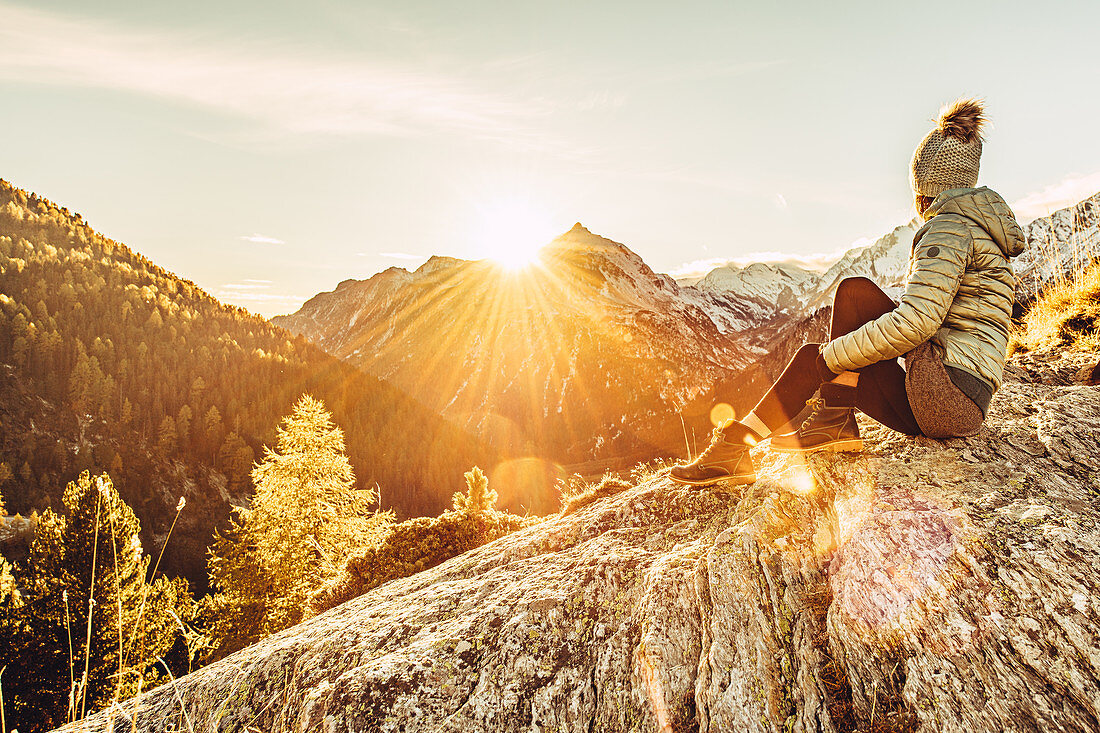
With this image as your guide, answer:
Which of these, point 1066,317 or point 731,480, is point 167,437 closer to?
point 731,480

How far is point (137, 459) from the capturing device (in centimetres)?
11819

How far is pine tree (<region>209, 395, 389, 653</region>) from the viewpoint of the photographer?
21.9 metres

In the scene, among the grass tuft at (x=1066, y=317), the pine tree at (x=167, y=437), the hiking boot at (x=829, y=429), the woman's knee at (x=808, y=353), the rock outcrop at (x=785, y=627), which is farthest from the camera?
the pine tree at (x=167, y=437)

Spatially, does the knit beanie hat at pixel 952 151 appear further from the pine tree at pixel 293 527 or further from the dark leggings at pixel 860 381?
the pine tree at pixel 293 527

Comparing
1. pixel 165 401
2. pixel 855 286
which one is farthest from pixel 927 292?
pixel 165 401

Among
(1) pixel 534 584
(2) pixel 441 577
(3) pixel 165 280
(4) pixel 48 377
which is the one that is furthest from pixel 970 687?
(3) pixel 165 280

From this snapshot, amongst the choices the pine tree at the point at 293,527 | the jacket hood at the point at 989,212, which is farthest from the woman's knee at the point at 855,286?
the pine tree at the point at 293,527

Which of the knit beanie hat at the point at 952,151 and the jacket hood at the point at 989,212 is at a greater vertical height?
the knit beanie hat at the point at 952,151

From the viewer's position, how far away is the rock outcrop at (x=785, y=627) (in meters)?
2.87

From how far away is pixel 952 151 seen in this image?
181 inches

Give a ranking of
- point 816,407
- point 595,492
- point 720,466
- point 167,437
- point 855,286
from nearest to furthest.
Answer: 1. point 855,286
2. point 816,407
3. point 720,466
4. point 595,492
5. point 167,437

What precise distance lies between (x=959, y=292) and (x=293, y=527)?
2437 cm

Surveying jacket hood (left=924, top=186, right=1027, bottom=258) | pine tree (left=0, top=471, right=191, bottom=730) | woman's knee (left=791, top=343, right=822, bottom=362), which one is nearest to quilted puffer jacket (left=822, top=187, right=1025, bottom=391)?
jacket hood (left=924, top=186, right=1027, bottom=258)

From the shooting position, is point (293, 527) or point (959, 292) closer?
point (959, 292)
